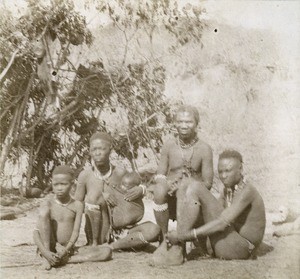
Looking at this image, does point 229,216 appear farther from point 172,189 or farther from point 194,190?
point 172,189

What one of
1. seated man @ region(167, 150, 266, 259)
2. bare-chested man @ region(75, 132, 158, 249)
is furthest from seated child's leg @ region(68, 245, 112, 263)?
seated man @ region(167, 150, 266, 259)

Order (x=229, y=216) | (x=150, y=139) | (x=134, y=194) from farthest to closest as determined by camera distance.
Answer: (x=150, y=139)
(x=134, y=194)
(x=229, y=216)

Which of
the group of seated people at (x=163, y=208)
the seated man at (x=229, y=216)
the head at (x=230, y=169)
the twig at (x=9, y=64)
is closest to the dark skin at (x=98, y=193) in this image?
the group of seated people at (x=163, y=208)

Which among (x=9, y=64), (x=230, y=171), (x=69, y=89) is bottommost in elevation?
(x=230, y=171)

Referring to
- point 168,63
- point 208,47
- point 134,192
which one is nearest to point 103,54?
point 168,63

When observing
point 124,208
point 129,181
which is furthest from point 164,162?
point 124,208

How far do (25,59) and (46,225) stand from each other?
3.01ft

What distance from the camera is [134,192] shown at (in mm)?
2514

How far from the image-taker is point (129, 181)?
2.55m

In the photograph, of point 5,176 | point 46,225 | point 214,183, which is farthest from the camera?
point 5,176

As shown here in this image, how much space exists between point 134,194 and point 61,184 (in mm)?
367

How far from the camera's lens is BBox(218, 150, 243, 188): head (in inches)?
92.0

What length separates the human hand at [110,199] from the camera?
254 centimetres

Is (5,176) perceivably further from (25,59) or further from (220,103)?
(220,103)
